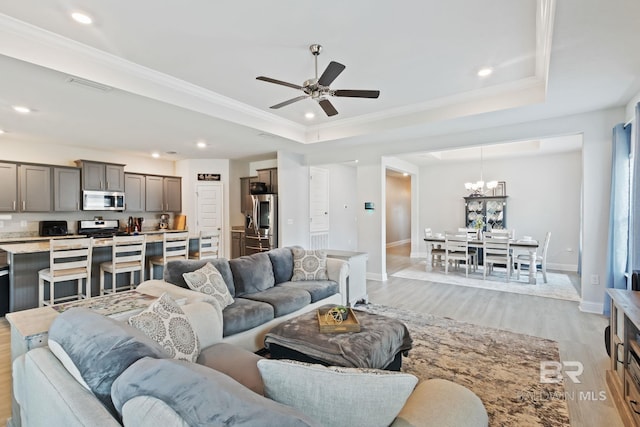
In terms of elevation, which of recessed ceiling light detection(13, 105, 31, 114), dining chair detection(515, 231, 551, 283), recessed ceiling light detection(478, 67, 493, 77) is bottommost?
dining chair detection(515, 231, 551, 283)

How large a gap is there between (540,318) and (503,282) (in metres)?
2.00

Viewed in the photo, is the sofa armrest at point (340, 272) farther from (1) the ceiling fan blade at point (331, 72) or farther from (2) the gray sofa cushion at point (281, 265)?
(1) the ceiling fan blade at point (331, 72)

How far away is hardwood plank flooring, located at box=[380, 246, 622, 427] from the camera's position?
2.27 m

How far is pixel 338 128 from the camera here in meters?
5.67

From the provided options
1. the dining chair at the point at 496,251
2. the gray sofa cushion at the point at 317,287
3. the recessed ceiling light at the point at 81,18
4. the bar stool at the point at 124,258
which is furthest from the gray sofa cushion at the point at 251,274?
the dining chair at the point at 496,251

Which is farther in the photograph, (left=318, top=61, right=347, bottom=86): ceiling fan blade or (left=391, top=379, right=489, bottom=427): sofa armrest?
(left=318, top=61, right=347, bottom=86): ceiling fan blade

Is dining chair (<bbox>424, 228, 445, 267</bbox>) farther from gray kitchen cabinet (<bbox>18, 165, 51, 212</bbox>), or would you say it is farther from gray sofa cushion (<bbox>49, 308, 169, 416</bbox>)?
gray kitchen cabinet (<bbox>18, 165, 51, 212</bbox>)

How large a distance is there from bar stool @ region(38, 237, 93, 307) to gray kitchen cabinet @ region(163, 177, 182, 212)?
3.69 metres

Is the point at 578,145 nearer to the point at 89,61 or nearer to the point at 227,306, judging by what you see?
the point at 227,306

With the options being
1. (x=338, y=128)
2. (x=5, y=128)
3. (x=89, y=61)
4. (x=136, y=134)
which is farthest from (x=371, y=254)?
(x=5, y=128)

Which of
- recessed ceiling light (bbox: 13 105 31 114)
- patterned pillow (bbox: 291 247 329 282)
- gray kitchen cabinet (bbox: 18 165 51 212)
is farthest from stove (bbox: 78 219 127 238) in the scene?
patterned pillow (bbox: 291 247 329 282)

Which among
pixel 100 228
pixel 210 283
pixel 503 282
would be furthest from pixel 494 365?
pixel 100 228

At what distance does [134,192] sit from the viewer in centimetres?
712

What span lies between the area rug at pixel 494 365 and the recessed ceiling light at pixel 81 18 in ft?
13.0
